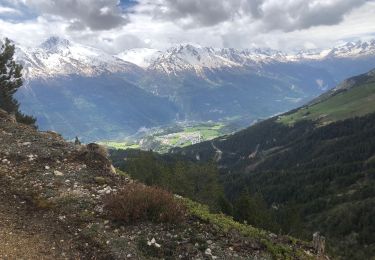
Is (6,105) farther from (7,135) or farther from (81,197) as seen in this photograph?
(81,197)

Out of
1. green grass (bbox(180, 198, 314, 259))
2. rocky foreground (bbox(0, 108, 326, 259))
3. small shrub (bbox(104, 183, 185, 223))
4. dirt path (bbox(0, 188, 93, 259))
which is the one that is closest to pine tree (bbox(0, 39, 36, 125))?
rocky foreground (bbox(0, 108, 326, 259))

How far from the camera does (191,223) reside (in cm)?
2144

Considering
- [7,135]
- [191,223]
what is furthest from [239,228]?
[7,135]

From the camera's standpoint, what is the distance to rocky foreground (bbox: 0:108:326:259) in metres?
18.4

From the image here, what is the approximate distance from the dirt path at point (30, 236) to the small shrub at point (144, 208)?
2724 mm

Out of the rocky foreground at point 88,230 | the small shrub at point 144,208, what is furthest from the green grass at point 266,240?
the small shrub at point 144,208

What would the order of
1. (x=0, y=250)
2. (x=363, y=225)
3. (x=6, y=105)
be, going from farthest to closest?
(x=363, y=225) → (x=6, y=105) → (x=0, y=250)

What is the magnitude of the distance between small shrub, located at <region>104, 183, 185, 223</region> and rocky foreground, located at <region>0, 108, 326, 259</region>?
38cm

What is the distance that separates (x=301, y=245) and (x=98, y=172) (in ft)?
43.9

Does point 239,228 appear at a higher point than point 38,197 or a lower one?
lower

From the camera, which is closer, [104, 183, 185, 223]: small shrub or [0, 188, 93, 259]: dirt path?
[0, 188, 93, 259]: dirt path

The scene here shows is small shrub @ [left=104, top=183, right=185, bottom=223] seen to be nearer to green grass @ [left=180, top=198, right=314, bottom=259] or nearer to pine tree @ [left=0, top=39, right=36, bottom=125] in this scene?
green grass @ [left=180, top=198, right=314, bottom=259]

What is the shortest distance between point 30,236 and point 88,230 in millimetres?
2576

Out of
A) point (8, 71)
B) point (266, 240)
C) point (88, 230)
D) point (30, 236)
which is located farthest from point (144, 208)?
point (8, 71)
